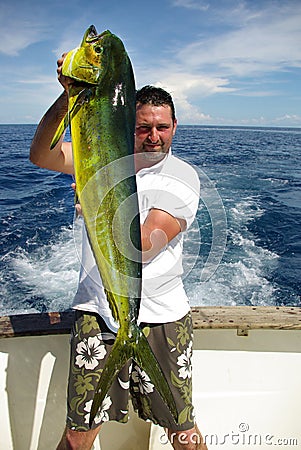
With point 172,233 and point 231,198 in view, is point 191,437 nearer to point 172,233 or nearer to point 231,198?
point 172,233

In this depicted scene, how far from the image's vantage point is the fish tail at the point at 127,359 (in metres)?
1.50

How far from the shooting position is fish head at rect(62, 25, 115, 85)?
1291mm

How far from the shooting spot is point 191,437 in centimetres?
189

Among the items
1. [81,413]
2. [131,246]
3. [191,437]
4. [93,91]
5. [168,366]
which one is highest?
[93,91]

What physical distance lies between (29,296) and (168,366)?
14.1ft

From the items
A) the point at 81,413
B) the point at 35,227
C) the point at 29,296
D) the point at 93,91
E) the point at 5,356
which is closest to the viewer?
the point at 93,91

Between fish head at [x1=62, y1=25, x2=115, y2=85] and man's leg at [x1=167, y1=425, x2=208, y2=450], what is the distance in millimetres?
1512

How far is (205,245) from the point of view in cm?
802

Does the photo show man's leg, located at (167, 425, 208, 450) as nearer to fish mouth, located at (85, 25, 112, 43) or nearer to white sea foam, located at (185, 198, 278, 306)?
fish mouth, located at (85, 25, 112, 43)

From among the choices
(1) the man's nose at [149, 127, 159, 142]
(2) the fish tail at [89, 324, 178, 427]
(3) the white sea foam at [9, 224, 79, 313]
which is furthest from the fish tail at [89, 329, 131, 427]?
(3) the white sea foam at [9, 224, 79, 313]

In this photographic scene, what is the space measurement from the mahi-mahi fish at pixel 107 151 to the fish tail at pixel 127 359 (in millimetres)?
198

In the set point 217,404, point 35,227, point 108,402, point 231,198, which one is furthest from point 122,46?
point 231,198
